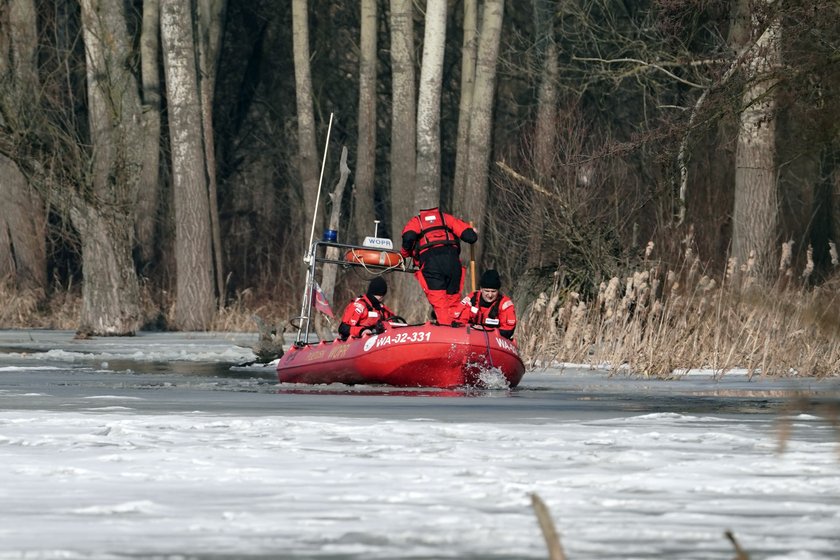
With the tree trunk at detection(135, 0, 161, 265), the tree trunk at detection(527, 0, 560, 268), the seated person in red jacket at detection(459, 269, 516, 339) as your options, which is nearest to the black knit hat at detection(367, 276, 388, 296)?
the seated person in red jacket at detection(459, 269, 516, 339)

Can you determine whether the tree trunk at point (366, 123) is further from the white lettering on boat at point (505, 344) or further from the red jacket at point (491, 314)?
the white lettering on boat at point (505, 344)

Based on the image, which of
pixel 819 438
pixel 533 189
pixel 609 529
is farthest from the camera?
pixel 533 189

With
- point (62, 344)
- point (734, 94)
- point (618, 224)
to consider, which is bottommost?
point (62, 344)

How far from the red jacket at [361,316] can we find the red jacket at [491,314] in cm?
86

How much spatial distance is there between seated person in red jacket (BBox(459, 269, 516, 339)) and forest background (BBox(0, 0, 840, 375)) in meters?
1.56

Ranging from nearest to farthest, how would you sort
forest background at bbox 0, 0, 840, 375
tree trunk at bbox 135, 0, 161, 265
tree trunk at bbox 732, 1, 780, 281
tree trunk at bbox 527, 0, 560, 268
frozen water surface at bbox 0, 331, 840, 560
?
frozen water surface at bbox 0, 331, 840, 560 < forest background at bbox 0, 0, 840, 375 < tree trunk at bbox 527, 0, 560, 268 < tree trunk at bbox 732, 1, 780, 281 < tree trunk at bbox 135, 0, 161, 265

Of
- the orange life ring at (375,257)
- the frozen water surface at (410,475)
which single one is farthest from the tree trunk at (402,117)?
the frozen water surface at (410,475)

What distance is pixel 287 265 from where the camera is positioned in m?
36.8

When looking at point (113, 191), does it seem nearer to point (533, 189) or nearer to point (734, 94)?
point (533, 189)

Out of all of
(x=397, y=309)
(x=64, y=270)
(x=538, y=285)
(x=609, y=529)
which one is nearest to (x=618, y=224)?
(x=538, y=285)

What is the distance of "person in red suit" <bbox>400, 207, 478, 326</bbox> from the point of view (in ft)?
58.0

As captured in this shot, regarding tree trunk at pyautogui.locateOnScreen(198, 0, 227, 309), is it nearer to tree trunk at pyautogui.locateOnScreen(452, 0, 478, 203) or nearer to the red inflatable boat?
tree trunk at pyautogui.locateOnScreen(452, 0, 478, 203)

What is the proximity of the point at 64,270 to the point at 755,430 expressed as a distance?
2895cm

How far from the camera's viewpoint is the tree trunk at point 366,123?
32500 mm
